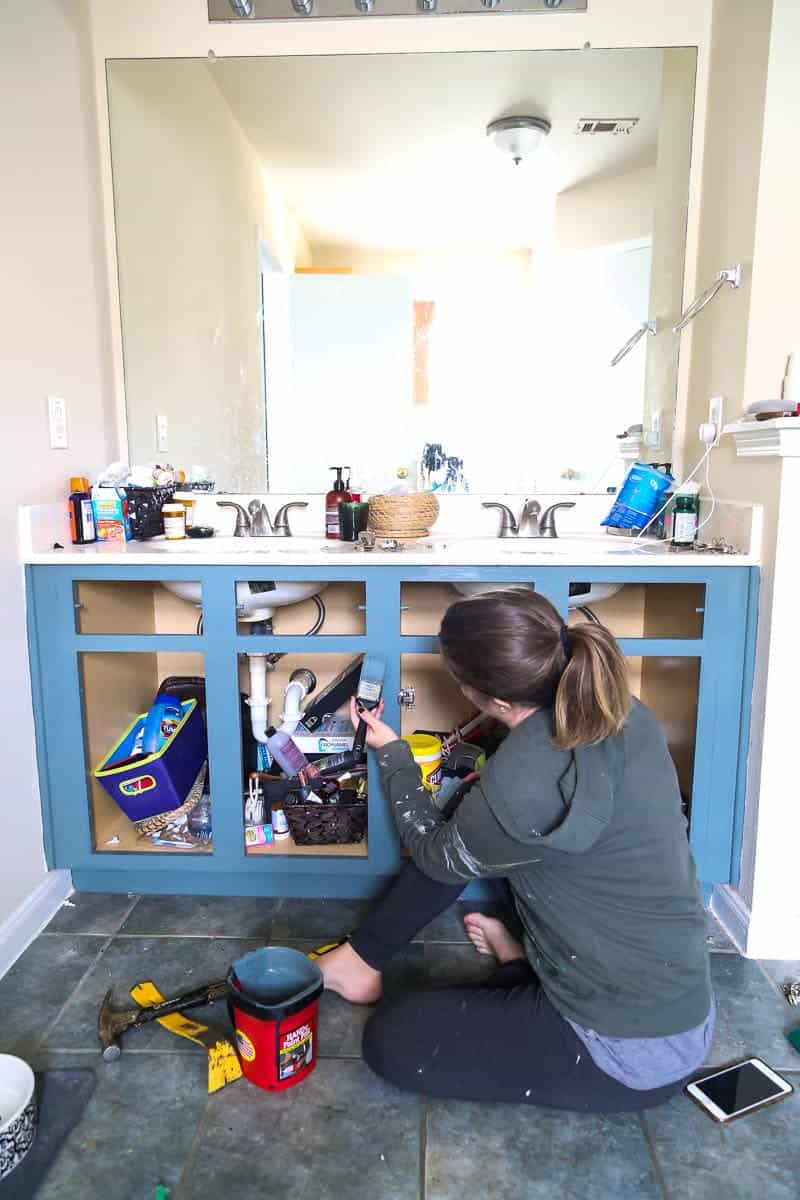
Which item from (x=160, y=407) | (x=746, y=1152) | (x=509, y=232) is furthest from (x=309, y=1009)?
(x=509, y=232)

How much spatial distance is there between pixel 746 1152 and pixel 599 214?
2.02 metres

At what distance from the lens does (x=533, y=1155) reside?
1.09 meters

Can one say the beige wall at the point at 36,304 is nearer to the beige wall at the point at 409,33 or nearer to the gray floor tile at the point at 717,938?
the beige wall at the point at 409,33

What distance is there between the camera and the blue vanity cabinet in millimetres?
1566

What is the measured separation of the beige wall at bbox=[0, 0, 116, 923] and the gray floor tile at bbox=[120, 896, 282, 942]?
0.25m

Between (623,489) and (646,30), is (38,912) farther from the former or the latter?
(646,30)

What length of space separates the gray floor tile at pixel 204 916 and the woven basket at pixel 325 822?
0.57 ft

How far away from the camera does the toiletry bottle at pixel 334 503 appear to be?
1.87 metres

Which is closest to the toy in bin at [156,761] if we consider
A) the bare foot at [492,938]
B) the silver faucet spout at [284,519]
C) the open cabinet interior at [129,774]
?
the open cabinet interior at [129,774]

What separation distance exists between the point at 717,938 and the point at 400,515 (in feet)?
3.79

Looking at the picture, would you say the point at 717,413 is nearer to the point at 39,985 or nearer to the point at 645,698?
the point at 645,698

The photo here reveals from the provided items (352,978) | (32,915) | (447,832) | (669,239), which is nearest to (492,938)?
(352,978)

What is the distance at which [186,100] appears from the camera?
1990 millimetres

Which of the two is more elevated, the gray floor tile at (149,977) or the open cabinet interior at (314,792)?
the open cabinet interior at (314,792)
